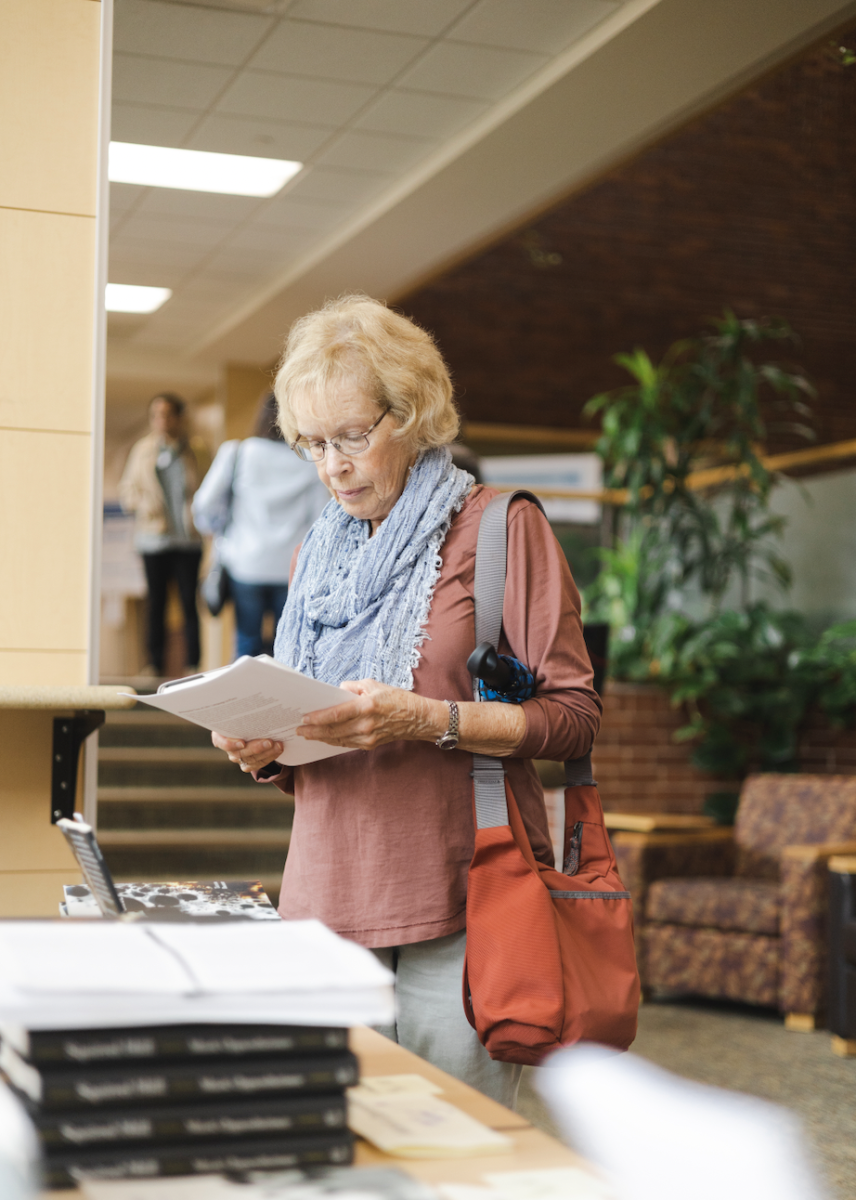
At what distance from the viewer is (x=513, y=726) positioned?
1432 mm

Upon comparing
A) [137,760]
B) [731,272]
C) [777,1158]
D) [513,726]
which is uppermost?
[731,272]

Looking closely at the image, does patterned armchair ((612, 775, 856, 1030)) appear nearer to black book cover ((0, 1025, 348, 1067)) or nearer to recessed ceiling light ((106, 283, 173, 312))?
black book cover ((0, 1025, 348, 1067))

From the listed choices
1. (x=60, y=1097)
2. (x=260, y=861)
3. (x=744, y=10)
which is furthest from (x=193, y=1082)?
(x=260, y=861)

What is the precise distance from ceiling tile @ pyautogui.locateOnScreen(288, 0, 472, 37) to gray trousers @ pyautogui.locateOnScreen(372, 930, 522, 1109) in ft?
12.3

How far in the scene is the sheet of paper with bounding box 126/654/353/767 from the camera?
4.05 feet

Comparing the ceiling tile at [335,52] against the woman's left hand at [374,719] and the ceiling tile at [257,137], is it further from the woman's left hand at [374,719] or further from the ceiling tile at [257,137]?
the woman's left hand at [374,719]

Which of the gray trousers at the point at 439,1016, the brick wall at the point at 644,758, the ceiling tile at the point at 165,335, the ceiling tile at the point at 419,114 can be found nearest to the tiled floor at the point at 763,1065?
the brick wall at the point at 644,758

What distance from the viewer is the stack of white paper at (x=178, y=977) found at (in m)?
0.73

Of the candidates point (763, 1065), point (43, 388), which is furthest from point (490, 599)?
point (763, 1065)

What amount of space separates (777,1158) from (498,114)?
3.96 metres

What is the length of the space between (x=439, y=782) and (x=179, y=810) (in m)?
4.21

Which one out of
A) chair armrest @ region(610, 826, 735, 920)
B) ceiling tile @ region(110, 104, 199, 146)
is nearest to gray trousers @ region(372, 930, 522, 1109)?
chair armrest @ region(610, 826, 735, 920)

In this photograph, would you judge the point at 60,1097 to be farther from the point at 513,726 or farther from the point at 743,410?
the point at 743,410

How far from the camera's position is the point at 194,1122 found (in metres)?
0.75
